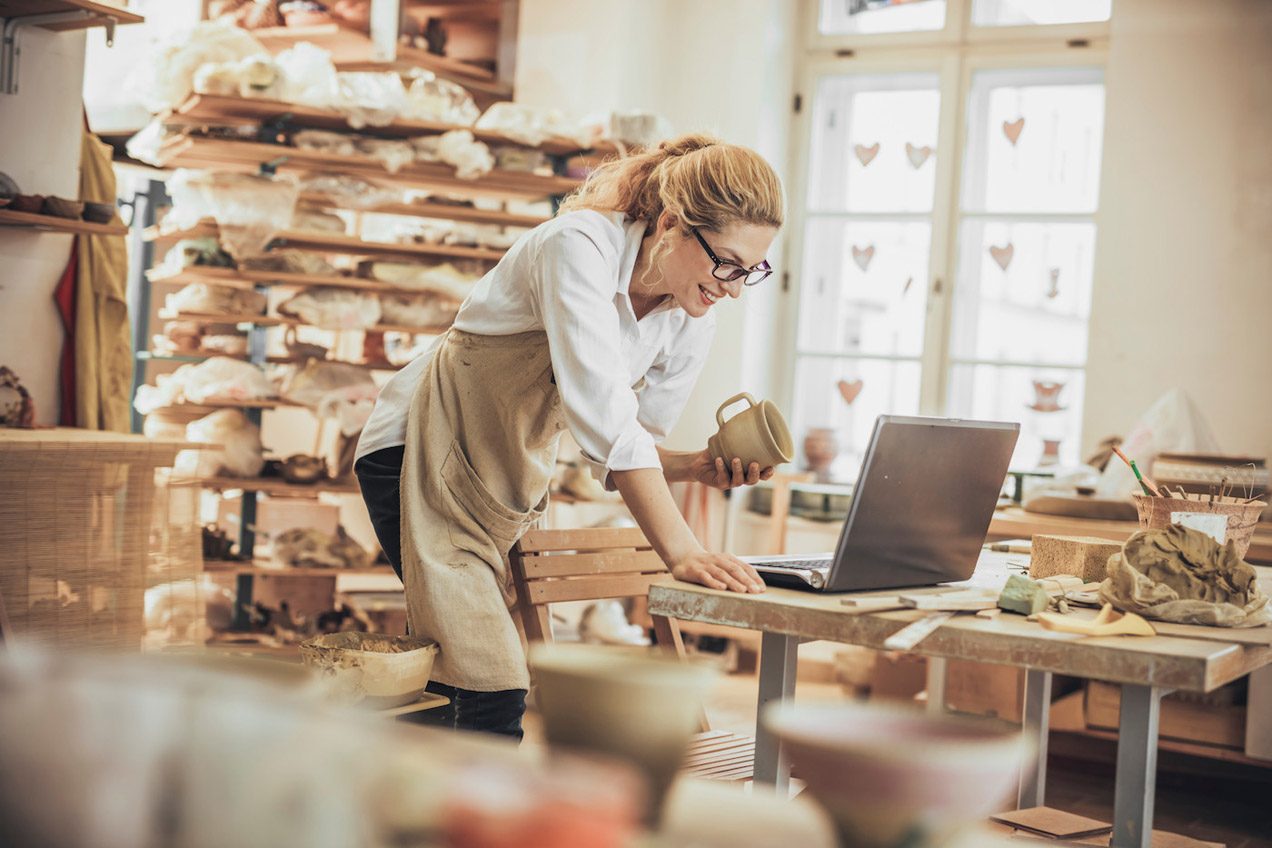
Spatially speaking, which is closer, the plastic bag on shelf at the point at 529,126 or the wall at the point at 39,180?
the wall at the point at 39,180

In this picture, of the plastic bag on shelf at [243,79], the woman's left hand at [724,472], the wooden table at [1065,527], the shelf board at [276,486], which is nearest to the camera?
the woman's left hand at [724,472]

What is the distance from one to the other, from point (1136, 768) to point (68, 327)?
3417 millimetres

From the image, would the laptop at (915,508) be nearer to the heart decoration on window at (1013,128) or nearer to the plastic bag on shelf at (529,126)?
the plastic bag on shelf at (529,126)

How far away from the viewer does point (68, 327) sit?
12.1 feet

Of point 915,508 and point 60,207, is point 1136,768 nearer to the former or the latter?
point 915,508

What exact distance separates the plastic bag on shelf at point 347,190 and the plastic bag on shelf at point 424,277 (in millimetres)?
217

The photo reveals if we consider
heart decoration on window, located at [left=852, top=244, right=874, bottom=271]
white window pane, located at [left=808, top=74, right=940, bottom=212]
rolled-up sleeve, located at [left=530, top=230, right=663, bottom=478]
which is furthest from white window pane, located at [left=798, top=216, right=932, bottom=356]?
rolled-up sleeve, located at [left=530, top=230, right=663, bottom=478]

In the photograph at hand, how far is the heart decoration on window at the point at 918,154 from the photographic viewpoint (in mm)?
5031

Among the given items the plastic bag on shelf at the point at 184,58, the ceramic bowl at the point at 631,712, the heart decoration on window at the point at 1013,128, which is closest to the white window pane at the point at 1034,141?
the heart decoration on window at the point at 1013,128

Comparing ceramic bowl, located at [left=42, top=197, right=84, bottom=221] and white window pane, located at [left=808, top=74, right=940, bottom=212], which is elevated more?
white window pane, located at [left=808, top=74, right=940, bottom=212]

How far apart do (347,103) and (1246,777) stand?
335 centimetres

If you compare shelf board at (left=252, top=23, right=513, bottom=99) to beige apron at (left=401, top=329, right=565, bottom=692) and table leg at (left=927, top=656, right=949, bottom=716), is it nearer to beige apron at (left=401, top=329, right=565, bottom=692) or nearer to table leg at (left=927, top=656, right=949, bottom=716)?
table leg at (left=927, top=656, right=949, bottom=716)

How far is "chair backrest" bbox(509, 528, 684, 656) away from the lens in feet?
6.63

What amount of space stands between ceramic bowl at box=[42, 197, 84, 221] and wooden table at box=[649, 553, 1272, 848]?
2.65 m
